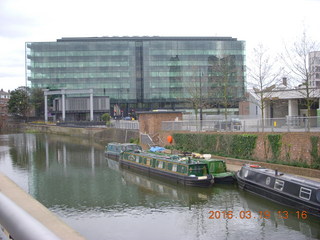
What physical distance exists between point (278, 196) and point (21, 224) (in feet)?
57.1

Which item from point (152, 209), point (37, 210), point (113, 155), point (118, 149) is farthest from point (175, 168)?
point (37, 210)

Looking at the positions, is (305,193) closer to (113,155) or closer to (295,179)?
(295,179)

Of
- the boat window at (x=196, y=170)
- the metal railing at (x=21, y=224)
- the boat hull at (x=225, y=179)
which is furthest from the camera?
the boat window at (x=196, y=170)

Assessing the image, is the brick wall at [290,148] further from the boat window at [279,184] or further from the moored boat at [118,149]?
the moored boat at [118,149]

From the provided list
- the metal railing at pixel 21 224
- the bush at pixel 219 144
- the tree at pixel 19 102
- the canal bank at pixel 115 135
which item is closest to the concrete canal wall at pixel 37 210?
the metal railing at pixel 21 224

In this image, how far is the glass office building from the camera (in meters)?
89.8

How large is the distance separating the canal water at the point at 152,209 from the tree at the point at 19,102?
7051cm

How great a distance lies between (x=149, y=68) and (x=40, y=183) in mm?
67084

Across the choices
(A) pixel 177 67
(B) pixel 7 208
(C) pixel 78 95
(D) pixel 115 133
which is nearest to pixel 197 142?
(D) pixel 115 133

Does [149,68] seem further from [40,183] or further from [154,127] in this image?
[40,183]

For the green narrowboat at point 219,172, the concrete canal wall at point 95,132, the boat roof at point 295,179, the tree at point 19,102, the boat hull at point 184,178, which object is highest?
the tree at point 19,102

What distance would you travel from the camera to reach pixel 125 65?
9269cm

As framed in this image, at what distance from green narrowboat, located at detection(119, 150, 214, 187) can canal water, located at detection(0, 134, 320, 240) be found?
0.54m

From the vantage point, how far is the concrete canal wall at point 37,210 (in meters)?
6.99
